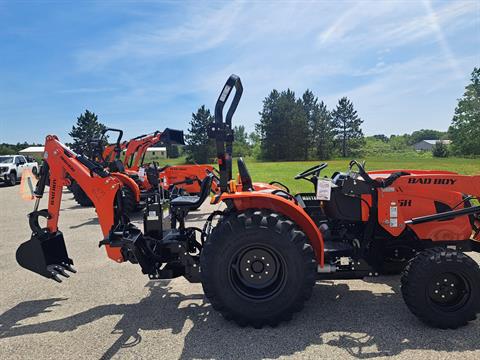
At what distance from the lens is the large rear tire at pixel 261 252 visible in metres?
3.43

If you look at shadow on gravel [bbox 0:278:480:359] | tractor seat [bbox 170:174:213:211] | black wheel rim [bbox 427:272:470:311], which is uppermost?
tractor seat [bbox 170:174:213:211]

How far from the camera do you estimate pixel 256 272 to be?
3.60 meters

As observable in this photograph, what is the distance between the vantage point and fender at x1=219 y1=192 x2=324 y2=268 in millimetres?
3578

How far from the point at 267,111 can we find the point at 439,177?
192 ft

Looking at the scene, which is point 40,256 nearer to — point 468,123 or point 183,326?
point 183,326

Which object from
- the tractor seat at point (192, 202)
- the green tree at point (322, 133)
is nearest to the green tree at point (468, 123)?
the green tree at point (322, 133)

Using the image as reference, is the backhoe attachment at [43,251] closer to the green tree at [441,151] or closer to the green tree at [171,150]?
the green tree at [171,150]

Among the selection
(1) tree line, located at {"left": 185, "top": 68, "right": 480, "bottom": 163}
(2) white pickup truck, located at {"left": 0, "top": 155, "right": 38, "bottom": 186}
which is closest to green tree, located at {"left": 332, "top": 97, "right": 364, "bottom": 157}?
(1) tree line, located at {"left": 185, "top": 68, "right": 480, "bottom": 163}

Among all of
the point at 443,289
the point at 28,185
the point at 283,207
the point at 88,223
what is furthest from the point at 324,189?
the point at 88,223

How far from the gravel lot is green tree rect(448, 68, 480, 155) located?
47.2m

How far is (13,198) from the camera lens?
15.0 metres

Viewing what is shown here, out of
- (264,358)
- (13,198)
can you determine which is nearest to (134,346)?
(264,358)

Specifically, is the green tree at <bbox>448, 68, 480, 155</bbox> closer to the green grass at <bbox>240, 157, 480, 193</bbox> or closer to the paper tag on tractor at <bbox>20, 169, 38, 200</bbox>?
the green grass at <bbox>240, 157, 480, 193</bbox>

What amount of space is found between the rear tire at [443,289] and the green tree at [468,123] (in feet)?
155
